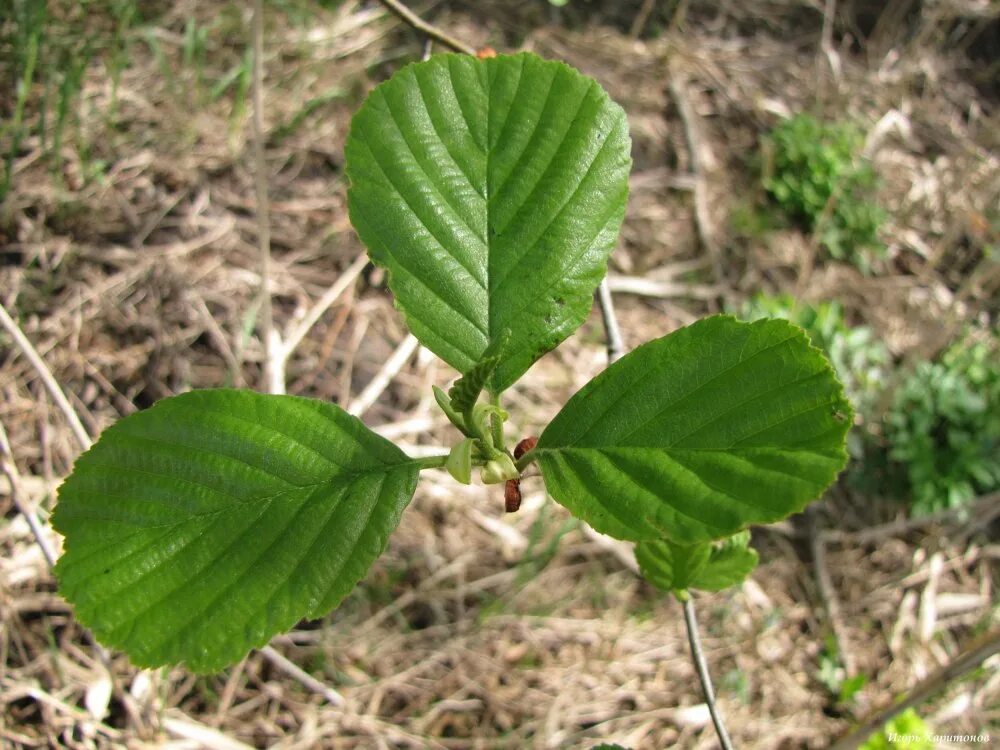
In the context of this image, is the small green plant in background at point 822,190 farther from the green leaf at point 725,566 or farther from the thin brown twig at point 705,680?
the thin brown twig at point 705,680

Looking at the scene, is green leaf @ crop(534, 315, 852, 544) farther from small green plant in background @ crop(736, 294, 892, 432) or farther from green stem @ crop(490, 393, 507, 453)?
small green plant in background @ crop(736, 294, 892, 432)

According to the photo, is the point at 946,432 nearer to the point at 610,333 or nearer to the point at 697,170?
the point at 697,170

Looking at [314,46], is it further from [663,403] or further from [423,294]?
[663,403]

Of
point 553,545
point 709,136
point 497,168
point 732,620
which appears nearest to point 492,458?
point 497,168

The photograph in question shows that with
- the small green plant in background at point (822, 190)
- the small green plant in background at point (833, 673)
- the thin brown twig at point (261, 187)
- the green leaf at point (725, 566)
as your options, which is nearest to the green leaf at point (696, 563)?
the green leaf at point (725, 566)

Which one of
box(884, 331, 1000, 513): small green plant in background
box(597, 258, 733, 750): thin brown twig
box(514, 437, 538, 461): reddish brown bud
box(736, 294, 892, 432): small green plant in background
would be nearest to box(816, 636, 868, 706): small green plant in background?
box(884, 331, 1000, 513): small green plant in background

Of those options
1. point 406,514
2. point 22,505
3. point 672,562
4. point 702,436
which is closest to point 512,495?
point 702,436

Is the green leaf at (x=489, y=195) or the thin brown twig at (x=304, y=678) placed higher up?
the green leaf at (x=489, y=195)
